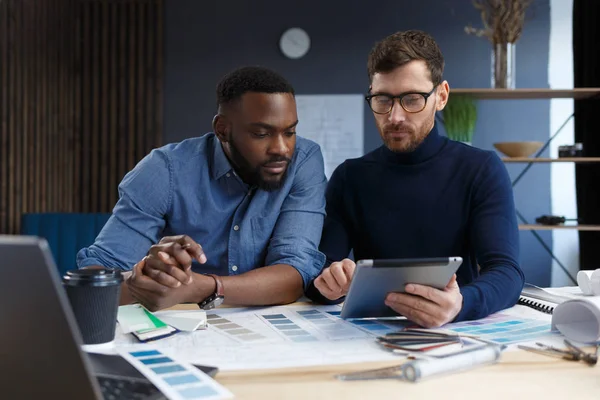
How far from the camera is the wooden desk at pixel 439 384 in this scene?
861mm

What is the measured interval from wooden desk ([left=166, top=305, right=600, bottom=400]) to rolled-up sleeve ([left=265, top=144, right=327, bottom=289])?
0.74 m

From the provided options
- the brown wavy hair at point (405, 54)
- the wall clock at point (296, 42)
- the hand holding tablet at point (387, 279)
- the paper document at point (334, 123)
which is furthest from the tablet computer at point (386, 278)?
the wall clock at point (296, 42)

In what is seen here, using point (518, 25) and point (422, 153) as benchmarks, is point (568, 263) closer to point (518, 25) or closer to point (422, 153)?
point (518, 25)

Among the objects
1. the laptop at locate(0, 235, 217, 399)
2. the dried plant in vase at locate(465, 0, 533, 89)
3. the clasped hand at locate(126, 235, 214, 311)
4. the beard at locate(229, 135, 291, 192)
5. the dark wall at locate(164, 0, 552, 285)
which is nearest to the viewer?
the laptop at locate(0, 235, 217, 399)

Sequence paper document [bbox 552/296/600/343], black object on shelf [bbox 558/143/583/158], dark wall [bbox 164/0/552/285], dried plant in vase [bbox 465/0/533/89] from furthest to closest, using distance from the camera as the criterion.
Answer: dark wall [bbox 164/0/552/285]
black object on shelf [bbox 558/143/583/158]
dried plant in vase [bbox 465/0/533/89]
paper document [bbox 552/296/600/343]

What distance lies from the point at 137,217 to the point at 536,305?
1.17 m

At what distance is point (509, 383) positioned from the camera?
0.92m

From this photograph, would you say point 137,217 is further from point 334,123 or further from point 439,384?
point 334,123

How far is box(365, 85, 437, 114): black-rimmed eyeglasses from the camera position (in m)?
1.77

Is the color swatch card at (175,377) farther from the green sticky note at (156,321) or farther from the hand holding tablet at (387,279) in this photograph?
the hand holding tablet at (387,279)

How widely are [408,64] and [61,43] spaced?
381 centimetres

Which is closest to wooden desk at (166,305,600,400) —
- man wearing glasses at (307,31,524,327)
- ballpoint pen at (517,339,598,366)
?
ballpoint pen at (517,339,598,366)

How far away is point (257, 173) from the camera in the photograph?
1.88 meters

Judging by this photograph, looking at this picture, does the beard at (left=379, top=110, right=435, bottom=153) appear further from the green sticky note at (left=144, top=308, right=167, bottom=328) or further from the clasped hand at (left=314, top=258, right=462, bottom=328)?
the green sticky note at (left=144, top=308, right=167, bottom=328)
